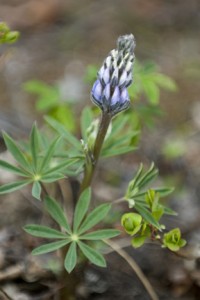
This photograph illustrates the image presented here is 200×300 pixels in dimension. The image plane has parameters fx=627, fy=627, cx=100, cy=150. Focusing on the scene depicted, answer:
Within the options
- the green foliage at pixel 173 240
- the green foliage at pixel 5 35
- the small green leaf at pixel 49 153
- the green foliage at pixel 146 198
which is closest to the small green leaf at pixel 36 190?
the small green leaf at pixel 49 153

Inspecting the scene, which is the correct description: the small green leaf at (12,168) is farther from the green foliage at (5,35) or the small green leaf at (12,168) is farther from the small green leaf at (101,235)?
the green foliage at (5,35)

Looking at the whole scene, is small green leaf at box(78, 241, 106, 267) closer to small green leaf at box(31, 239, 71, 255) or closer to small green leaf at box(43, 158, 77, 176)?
small green leaf at box(31, 239, 71, 255)

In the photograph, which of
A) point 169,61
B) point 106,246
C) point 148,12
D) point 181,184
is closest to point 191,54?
point 169,61

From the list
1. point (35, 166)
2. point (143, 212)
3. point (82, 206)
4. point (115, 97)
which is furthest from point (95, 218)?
point (115, 97)

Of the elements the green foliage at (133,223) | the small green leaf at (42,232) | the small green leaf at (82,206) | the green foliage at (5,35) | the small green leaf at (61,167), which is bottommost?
the green foliage at (133,223)

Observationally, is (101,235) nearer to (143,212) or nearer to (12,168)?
(143,212)

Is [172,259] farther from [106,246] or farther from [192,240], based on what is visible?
[106,246]
